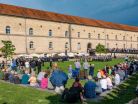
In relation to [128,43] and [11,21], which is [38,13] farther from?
[128,43]

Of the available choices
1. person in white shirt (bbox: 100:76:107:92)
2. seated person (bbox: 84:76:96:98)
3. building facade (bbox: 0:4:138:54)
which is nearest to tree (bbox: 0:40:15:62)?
building facade (bbox: 0:4:138:54)

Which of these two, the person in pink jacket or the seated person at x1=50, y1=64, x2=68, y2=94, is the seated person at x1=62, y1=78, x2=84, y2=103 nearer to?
the seated person at x1=50, y1=64, x2=68, y2=94

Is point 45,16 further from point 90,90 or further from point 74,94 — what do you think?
point 74,94

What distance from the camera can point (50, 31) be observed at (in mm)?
58094

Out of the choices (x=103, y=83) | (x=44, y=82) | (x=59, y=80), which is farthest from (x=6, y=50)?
(x=59, y=80)

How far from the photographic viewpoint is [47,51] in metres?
56.8

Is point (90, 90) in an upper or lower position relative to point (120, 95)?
upper

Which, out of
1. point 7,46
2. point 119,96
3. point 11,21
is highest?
point 11,21

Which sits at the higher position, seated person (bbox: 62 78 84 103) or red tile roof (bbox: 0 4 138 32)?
red tile roof (bbox: 0 4 138 32)

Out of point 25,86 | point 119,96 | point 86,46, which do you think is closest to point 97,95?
point 119,96

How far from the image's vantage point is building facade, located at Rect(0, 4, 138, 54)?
50.6 metres

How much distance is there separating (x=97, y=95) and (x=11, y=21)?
3687 cm

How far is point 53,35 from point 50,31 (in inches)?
43.2

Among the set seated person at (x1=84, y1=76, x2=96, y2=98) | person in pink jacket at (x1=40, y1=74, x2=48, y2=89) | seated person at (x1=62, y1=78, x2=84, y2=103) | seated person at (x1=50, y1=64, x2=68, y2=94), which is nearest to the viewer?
seated person at (x1=62, y1=78, x2=84, y2=103)
